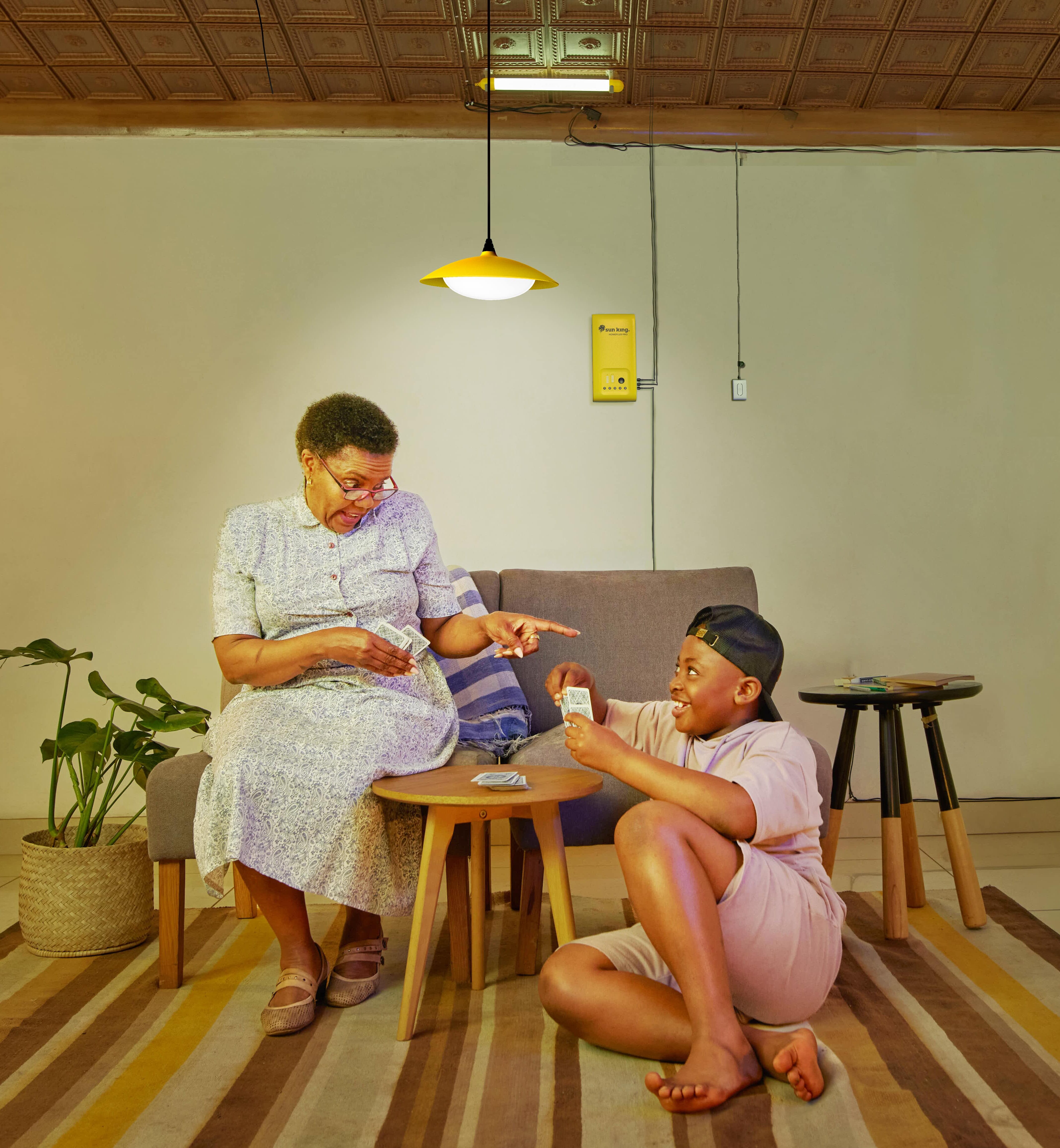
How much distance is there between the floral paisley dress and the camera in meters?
2.09

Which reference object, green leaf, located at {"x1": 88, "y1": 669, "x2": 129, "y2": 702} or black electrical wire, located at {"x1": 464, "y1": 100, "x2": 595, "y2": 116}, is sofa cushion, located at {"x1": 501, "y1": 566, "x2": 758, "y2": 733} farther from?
black electrical wire, located at {"x1": 464, "y1": 100, "x2": 595, "y2": 116}

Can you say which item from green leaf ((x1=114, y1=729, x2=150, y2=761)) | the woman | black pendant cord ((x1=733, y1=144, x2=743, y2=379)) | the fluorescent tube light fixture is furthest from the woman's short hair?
black pendant cord ((x1=733, y1=144, x2=743, y2=379))

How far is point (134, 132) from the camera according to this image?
3.75 metres

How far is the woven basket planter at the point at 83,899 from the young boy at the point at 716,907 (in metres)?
1.27

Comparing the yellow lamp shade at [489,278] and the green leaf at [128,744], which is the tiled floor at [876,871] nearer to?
the green leaf at [128,744]

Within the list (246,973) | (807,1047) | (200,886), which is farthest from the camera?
(200,886)

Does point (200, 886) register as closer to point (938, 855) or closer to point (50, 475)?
point (50, 475)

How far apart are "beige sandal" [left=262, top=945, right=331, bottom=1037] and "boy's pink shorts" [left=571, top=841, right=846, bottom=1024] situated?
600 mm

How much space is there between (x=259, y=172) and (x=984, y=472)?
2894 mm

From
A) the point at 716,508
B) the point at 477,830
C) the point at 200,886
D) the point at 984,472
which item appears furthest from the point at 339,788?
the point at 984,472

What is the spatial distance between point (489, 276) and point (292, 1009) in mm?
1906

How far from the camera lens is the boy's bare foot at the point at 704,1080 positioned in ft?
5.24

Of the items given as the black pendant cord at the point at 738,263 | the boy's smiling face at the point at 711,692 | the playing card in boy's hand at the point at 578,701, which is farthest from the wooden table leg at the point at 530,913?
the black pendant cord at the point at 738,263

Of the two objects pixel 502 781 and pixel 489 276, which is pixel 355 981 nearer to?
pixel 502 781
